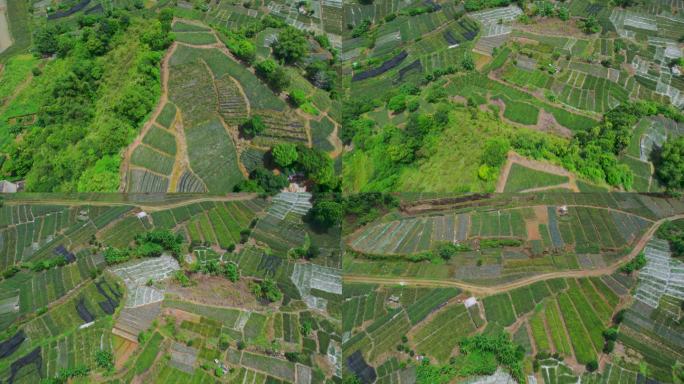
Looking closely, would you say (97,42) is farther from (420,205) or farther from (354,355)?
(354,355)

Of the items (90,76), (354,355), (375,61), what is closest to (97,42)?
(90,76)

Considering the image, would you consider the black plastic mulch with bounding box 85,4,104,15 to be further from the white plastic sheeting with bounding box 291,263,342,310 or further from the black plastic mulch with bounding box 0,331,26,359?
the white plastic sheeting with bounding box 291,263,342,310

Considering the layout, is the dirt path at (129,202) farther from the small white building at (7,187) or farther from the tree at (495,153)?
the tree at (495,153)

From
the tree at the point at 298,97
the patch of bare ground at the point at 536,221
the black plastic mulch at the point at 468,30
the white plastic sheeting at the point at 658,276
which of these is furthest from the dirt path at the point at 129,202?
the white plastic sheeting at the point at 658,276

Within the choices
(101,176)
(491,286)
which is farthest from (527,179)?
(101,176)

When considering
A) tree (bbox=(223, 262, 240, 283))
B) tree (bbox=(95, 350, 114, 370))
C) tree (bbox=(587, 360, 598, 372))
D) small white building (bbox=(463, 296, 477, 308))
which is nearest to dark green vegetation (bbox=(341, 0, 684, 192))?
small white building (bbox=(463, 296, 477, 308))

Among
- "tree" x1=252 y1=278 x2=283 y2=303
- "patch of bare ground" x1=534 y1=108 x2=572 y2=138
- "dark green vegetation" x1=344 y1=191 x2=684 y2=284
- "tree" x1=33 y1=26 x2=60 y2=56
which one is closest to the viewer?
"tree" x1=252 y1=278 x2=283 y2=303
